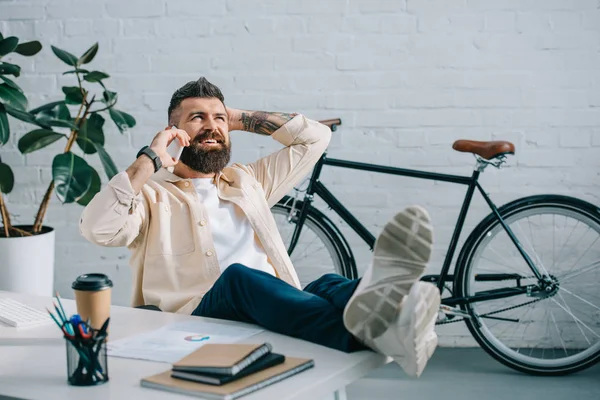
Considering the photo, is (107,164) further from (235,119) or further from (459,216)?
(459,216)

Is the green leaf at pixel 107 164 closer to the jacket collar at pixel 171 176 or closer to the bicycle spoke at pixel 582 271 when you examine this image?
the jacket collar at pixel 171 176

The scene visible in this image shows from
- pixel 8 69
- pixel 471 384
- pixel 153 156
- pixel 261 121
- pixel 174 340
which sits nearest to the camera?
pixel 174 340

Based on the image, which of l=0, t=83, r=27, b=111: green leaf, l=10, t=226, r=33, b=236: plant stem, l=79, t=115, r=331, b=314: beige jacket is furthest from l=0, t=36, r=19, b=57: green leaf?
l=79, t=115, r=331, b=314: beige jacket

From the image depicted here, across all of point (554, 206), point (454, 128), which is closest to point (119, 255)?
point (454, 128)

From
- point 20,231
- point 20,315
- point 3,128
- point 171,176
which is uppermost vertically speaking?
point 3,128

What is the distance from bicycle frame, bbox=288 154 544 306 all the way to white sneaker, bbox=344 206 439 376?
62.9 inches

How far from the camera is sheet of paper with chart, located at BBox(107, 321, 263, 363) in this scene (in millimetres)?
1317

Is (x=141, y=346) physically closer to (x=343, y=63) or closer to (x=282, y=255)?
(x=282, y=255)

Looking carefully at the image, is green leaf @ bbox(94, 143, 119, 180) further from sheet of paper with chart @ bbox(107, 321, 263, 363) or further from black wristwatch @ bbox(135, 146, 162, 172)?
sheet of paper with chart @ bbox(107, 321, 263, 363)

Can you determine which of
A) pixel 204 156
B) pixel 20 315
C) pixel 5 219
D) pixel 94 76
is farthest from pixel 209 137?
pixel 5 219

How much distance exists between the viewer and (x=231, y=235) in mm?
2133

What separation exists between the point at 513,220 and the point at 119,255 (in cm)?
174

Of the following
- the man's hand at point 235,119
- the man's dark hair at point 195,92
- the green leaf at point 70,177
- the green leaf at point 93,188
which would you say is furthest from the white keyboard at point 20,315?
the green leaf at point 93,188

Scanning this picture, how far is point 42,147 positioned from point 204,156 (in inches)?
41.4
